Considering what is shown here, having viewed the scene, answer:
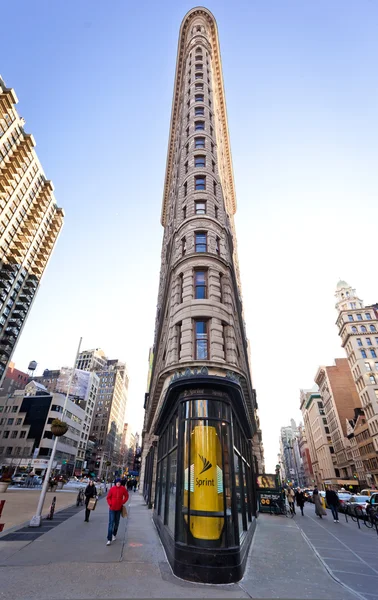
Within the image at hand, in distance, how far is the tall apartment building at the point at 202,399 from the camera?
24.9 ft

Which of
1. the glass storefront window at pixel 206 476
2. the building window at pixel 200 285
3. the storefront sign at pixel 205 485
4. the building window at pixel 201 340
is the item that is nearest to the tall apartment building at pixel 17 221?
the building window at pixel 200 285

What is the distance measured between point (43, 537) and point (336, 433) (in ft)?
352

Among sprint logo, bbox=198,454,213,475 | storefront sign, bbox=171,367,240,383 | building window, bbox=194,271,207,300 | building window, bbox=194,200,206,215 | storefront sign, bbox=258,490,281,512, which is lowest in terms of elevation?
storefront sign, bbox=258,490,281,512

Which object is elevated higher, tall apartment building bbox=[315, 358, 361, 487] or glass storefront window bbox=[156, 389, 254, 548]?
tall apartment building bbox=[315, 358, 361, 487]

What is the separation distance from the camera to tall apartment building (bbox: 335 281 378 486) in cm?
6912

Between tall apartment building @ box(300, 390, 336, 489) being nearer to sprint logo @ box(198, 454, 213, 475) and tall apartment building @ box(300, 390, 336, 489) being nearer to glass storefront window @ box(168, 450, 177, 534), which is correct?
glass storefront window @ box(168, 450, 177, 534)

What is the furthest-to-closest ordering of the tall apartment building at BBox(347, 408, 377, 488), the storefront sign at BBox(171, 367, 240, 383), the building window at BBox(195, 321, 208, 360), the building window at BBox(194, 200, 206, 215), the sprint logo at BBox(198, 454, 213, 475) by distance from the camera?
1. the tall apartment building at BBox(347, 408, 377, 488)
2. the building window at BBox(194, 200, 206, 215)
3. the building window at BBox(195, 321, 208, 360)
4. the storefront sign at BBox(171, 367, 240, 383)
5. the sprint logo at BBox(198, 454, 213, 475)

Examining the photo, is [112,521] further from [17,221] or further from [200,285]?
[17,221]

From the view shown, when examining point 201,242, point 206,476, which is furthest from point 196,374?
point 201,242

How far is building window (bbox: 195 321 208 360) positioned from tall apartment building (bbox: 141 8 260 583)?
45 mm

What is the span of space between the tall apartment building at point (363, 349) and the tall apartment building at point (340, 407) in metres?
15.1

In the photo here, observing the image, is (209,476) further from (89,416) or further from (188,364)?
(89,416)

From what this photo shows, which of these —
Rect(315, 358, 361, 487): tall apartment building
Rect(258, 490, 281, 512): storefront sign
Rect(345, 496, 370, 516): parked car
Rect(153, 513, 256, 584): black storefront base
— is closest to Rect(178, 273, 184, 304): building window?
Rect(153, 513, 256, 584): black storefront base

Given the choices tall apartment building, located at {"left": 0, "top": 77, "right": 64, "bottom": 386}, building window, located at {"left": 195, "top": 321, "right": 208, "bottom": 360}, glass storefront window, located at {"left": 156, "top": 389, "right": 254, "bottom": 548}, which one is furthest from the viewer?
tall apartment building, located at {"left": 0, "top": 77, "right": 64, "bottom": 386}
